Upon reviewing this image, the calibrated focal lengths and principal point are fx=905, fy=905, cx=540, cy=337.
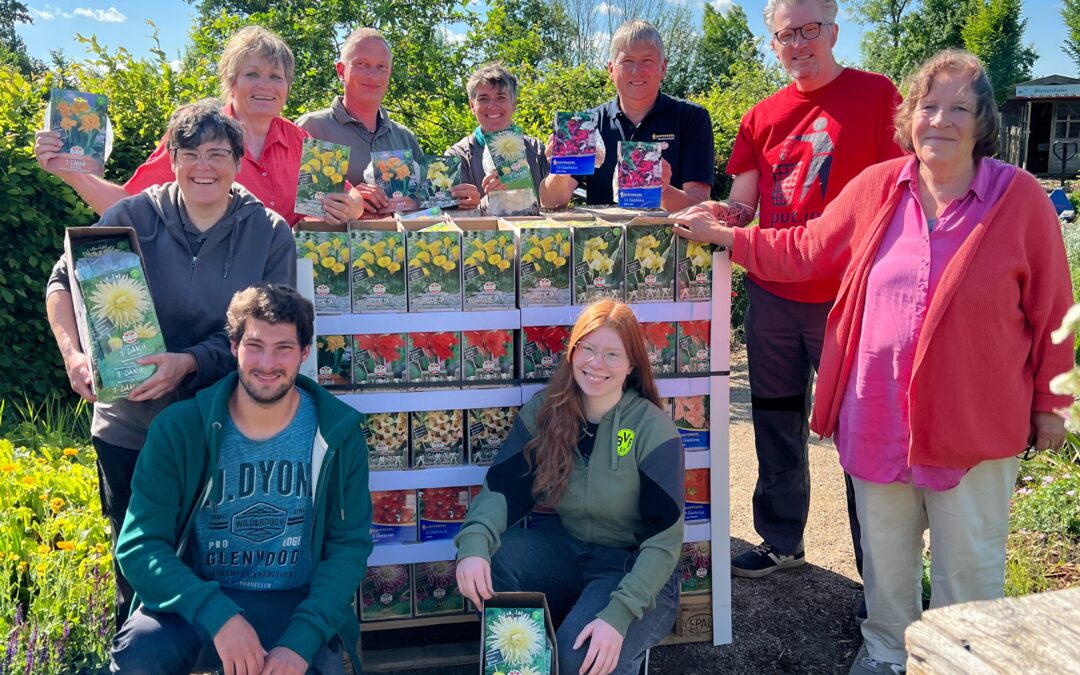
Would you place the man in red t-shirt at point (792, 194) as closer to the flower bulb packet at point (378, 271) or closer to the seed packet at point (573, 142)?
the seed packet at point (573, 142)

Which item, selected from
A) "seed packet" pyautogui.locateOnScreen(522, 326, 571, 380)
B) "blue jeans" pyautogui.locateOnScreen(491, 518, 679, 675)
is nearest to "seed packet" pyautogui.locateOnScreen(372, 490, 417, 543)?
"blue jeans" pyautogui.locateOnScreen(491, 518, 679, 675)

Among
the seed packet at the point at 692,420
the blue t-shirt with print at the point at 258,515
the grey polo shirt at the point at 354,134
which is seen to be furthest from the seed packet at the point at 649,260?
the grey polo shirt at the point at 354,134

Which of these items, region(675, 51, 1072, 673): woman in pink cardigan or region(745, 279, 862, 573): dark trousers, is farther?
region(745, 279, 862, 573): dark trousers

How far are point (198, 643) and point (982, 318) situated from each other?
8.05 feet

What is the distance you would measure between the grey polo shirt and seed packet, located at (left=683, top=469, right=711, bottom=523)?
2021mm

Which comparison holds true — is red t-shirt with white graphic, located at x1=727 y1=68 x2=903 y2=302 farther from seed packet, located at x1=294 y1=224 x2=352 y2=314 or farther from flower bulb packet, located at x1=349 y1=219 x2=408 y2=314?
seed packet, located at x1=294 y1=224 x2=352 y2=314

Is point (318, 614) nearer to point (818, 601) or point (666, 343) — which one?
point (666, 343)

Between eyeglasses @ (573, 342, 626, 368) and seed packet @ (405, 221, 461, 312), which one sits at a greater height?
seed packet @ (405, 221, 461, 312)

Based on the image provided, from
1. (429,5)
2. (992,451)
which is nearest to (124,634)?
(992,451)

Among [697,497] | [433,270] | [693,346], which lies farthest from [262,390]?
[697,497]

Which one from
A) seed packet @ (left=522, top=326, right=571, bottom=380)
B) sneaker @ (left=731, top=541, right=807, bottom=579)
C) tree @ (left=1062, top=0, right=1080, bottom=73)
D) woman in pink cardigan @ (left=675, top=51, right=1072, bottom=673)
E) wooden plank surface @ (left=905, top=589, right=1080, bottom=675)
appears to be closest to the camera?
wooden plank surface @ (left=905, top=589, right=1080, bottom=675)

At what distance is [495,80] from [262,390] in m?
2.35

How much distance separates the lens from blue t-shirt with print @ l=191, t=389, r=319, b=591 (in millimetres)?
2695

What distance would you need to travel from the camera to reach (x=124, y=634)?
259cm
